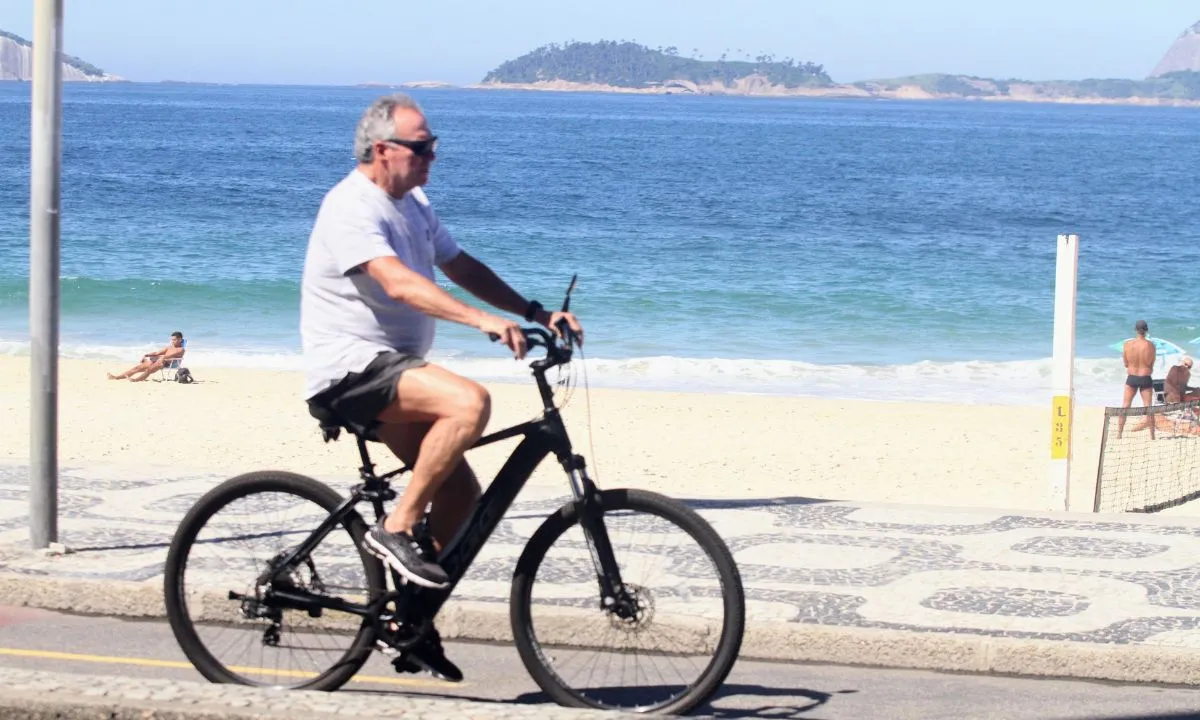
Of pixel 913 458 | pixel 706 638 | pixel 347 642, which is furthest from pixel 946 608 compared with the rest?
pixel 913 458

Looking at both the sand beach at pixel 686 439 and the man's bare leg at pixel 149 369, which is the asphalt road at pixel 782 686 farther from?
the man's bare leg at pixel 149 369

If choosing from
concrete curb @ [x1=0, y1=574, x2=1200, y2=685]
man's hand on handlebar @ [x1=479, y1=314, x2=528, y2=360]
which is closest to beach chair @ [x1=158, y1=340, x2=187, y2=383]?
concrete curb @ [x1=0, y1=574, x2=1200, y2=685]

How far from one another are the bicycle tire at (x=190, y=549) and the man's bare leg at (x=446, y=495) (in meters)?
0.24

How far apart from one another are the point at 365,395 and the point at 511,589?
0.79 metres

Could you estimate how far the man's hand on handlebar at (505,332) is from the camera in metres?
4.27

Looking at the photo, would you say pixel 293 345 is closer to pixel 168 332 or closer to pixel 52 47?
pixel 168 332

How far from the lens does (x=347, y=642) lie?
4910 mm

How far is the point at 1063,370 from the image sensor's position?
973cm

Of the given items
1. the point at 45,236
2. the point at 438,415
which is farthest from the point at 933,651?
the point at 45,236

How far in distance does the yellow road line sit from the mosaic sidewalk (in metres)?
0.75

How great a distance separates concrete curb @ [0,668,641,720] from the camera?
4.00 meters

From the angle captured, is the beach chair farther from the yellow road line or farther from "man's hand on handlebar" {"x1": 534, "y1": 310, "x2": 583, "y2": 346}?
"man's hand on handlebar" {"x1": 534, "y1": 310, "x2": 583, "y2": 346}

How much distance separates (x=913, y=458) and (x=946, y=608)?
950 cm

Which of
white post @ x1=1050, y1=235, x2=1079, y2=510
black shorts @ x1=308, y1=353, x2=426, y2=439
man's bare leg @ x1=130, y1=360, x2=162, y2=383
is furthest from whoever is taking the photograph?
man's bare leg @ x1=130, y1=360, x2=162, y2=383
